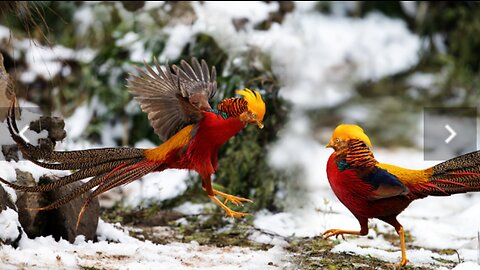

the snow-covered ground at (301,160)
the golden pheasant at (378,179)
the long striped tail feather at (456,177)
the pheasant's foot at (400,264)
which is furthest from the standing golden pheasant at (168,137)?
the long striped tail feather at (456,177)

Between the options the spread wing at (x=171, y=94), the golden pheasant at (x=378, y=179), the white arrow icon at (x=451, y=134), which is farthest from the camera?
the white arrow icon at (x=451, y=134)

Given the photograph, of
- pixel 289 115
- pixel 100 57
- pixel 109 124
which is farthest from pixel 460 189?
pixel 100 57

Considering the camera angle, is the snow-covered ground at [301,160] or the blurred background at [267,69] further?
the blurred background at [267,69]

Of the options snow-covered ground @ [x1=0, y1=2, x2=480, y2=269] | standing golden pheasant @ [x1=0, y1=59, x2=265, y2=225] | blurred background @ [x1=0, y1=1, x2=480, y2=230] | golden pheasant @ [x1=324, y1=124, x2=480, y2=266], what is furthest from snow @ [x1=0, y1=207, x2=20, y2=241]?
golden pheasant @ [x1=324, y1=124, x2=480, y2=266]

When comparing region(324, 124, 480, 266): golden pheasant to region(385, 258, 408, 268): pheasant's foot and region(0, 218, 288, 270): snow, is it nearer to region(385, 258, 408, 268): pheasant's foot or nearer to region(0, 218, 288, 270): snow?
region(385, 258, 408, 268): pheasant's foot

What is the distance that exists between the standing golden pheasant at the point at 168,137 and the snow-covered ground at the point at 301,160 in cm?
40

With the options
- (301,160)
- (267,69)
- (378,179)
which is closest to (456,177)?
(378,179)

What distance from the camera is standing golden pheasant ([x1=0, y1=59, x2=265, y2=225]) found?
320 centimetres

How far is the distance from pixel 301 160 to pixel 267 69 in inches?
33.1

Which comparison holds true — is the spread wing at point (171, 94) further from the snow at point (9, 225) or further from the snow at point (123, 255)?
the snow at point (9, 225)

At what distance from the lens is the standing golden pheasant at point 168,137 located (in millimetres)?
3203

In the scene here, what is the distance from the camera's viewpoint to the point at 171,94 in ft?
11.0

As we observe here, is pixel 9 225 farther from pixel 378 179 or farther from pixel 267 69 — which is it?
pixel 267 69

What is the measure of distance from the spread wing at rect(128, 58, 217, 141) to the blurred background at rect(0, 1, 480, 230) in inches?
37.9
